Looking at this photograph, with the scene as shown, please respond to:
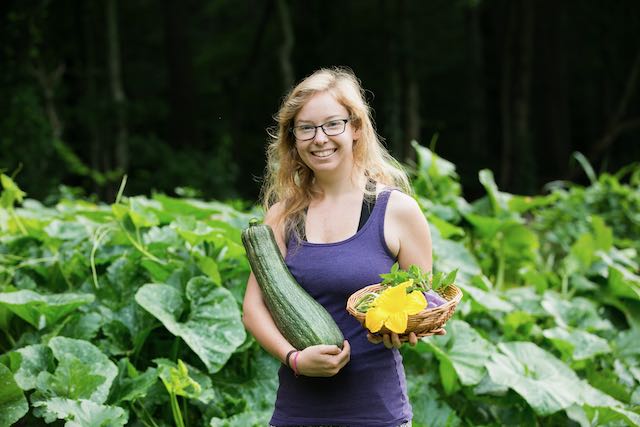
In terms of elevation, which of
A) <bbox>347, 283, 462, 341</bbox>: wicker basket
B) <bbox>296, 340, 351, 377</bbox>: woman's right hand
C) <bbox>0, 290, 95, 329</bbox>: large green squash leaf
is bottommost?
<bbox>0, 290, 95, 329</bbox>: large green squash leaf

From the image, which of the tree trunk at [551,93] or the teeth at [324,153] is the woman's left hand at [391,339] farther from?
the tree trunk at [551,93]

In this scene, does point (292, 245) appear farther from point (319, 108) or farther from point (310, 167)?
point (319, 108)

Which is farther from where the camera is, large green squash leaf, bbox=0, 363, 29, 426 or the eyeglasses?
large green squash leaf, bbox=0, 363, 29, 426

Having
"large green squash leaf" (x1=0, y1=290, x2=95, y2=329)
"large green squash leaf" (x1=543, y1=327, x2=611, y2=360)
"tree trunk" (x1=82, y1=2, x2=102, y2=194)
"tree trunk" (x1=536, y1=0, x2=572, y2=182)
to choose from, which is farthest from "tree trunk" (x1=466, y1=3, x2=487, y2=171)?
"large green squash leaf" (x1=0, y1=290, x2=95, y2=329)

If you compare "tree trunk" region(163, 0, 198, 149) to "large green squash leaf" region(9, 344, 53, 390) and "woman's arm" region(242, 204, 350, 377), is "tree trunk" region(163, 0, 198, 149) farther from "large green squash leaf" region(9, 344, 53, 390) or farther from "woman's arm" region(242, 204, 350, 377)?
"woman's arm" region(242, 204, 350, 377)

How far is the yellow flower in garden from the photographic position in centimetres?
187

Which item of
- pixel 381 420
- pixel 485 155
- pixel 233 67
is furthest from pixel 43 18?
pixel 381 420

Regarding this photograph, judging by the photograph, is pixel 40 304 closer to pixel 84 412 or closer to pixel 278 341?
pixel 84 412

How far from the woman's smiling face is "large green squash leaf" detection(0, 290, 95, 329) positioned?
1168 mm

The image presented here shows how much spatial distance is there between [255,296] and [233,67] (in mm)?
16781

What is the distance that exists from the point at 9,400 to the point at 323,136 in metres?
1.28

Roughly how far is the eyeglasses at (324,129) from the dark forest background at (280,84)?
4.68 meters

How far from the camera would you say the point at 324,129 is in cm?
220

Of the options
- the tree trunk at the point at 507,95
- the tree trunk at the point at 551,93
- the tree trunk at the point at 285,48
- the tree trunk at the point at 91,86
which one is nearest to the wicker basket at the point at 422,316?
the tree trunk at the point at 91,86
